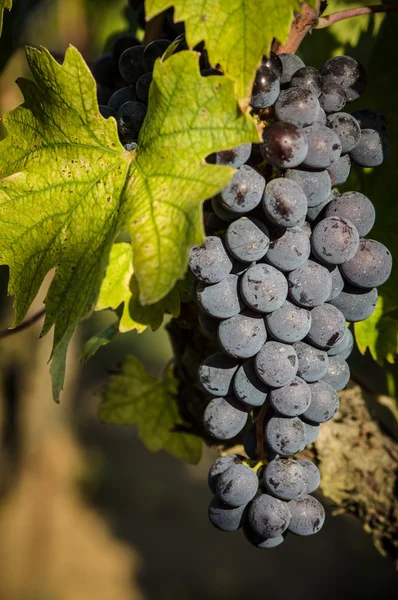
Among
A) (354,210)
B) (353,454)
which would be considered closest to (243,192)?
(354,210)

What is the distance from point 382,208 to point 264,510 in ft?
1.67

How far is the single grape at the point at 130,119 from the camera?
2.82ft

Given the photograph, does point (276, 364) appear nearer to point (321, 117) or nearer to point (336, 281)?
point (336, 281)

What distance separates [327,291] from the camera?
78 centimetres

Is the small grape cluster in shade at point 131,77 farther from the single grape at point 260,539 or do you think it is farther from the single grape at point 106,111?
the single grape at point 260,539

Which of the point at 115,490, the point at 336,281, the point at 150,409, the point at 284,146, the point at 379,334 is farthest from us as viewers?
the point at 115,490

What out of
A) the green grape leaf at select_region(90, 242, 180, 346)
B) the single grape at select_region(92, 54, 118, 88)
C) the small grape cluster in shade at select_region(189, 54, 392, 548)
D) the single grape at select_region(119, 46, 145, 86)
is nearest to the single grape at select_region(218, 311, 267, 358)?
the small grape cluster in shade at select_region(189, 54, 392, 548)

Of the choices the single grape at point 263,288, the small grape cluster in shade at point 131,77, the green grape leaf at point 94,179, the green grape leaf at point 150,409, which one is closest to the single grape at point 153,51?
the small grape cluster in shade at point 131,77

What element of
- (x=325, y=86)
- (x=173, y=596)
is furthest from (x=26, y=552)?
(x=325, y=86)

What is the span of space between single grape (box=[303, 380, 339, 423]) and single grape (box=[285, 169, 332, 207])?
0.82 ft

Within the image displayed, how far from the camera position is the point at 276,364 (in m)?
0.77

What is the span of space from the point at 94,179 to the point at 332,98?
0.33 metres

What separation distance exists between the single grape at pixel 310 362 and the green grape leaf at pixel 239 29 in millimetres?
318

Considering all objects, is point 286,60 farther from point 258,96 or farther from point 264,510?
point 264,510
